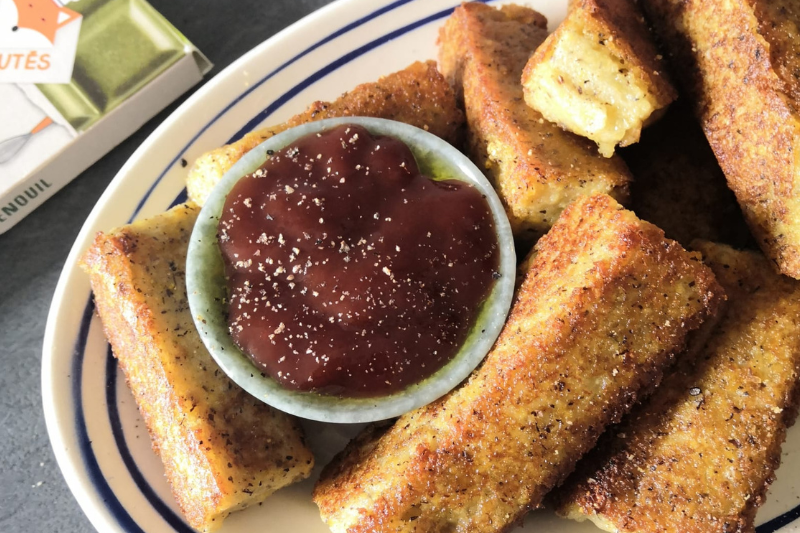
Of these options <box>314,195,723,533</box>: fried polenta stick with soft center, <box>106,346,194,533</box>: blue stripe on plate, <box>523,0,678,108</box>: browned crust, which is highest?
<box>523,0,678,108</box>: browned crust

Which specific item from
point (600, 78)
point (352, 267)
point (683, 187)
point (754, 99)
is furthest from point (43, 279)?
point (754, 99)

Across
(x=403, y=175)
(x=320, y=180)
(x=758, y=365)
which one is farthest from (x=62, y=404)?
(x=758, y=365)

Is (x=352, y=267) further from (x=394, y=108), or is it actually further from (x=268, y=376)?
(x=394, y=108)

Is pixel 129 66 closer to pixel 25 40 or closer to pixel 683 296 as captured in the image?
pixel 25 40

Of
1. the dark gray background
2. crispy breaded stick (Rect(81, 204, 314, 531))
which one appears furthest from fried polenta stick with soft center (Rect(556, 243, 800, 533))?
the dark gray background

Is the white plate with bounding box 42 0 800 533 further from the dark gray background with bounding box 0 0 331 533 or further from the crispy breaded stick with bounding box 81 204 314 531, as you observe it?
the dark gray background with bounding box 0 0 331 533

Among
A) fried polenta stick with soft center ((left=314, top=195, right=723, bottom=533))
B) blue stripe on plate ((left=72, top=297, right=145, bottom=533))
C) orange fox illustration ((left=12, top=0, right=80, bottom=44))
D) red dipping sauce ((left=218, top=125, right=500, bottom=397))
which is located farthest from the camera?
orange fox illustration ((left=12, top=0, right=80, bottom=44))
